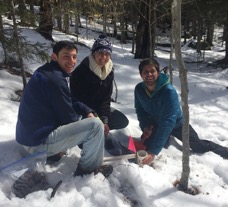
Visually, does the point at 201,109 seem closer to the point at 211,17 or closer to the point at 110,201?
the point at 110,201

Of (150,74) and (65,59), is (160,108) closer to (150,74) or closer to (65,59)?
(150,74)

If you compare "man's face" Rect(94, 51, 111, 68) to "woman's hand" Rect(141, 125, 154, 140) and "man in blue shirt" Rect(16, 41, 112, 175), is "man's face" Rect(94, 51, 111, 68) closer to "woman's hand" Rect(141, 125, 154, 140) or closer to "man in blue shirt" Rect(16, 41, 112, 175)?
"man in blue shirt" Rect(16, 41, 112, 175)

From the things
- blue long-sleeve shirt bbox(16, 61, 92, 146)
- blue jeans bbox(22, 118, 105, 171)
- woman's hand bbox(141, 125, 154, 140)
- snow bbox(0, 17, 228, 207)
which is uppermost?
blue long-sleeve shirt bbox(16, 61, 92, 146)

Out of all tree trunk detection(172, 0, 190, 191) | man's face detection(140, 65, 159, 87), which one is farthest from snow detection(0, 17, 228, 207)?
man's face detection(140, 65, 159, 87)

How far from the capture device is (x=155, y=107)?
4.09 m

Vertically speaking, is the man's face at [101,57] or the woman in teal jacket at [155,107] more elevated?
the man's face at [101,57]

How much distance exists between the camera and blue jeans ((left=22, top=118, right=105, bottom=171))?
10.1 ft

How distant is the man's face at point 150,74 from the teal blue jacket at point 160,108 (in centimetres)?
6

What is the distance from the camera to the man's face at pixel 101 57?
3.83m

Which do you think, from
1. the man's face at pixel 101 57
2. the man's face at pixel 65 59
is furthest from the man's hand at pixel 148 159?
the man's face at pixel 65 59

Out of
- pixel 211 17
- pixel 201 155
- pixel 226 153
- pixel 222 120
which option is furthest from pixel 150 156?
pixel 211 17

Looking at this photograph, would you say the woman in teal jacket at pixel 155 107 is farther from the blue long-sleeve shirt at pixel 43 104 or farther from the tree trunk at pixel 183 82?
the blue long-sleeve shirt at pixel 43 104

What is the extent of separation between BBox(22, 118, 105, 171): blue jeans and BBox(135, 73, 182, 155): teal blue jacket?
0.82m

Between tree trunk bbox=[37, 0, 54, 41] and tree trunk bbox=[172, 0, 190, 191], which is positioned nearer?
tree trunk bbox=[172, 0, 190, 191]
